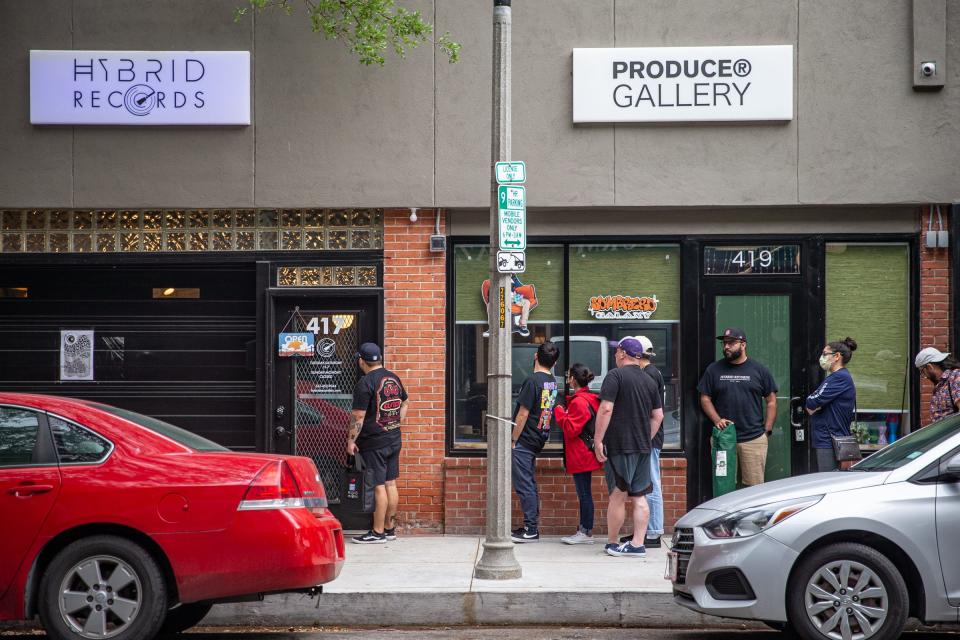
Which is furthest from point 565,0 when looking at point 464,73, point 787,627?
point 787,627

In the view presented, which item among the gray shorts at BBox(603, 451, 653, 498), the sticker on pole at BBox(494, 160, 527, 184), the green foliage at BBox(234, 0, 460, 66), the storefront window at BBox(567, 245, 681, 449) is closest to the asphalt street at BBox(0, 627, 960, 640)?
the gray shorts at BBox(603, 451, 653, 498)

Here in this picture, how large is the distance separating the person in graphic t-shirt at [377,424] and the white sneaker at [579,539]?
173cm

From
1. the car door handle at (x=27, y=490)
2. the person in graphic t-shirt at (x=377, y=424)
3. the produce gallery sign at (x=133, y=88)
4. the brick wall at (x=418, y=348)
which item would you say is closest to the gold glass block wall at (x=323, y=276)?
the brick wall at (x=418, y=348)

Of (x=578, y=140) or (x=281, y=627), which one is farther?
(x=578, y=140)

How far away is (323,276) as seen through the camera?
11406 mm

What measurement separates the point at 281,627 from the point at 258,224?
15.3 ft

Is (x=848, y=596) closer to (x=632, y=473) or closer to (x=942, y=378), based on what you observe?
(x=632, y=473)

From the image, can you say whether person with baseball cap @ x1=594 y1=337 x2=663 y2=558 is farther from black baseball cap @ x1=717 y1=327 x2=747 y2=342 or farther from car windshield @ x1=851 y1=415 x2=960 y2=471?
car windshield @ x1=851 y1=415 x2=960 y2=471

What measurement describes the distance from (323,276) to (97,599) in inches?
206

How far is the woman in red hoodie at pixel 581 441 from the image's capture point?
414 inches

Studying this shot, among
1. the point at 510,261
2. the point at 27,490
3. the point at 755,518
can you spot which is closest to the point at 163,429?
the point at 27,490

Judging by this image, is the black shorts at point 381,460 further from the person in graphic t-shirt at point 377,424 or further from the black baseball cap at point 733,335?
the black baseball cap at point 733,335

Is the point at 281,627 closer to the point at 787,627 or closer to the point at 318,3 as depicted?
the point at 787,627

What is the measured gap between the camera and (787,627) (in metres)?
7.70
